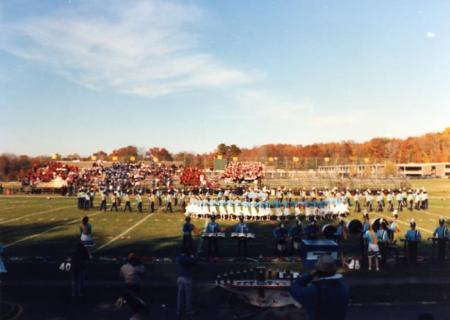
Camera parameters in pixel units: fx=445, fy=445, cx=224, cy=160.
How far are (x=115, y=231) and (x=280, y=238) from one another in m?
9.90

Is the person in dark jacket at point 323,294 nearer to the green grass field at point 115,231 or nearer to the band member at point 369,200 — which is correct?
the green grass field at point 115,231

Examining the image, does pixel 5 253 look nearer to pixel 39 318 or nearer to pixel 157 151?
pixel 39 318

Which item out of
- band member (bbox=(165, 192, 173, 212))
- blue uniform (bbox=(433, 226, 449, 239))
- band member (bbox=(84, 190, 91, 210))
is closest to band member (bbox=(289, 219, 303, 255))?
blue uniform (bbox=(433, 226, 449, 239))

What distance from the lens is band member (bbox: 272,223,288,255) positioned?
16.6 m

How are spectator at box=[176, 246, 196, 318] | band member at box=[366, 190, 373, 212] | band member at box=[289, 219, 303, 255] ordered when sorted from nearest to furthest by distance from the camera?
spectator at box=[176, 246, 196, 318] → band member at box=[289, 219, 303, 255] → band member at box=[366, 190, 373, 212]

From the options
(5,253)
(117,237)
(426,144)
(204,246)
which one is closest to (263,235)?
(204,246)

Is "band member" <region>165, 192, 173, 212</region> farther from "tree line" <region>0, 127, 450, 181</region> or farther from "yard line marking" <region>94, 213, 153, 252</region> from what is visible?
"tree line" <region>0, 127, 450, 181</region>

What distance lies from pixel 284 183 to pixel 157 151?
10134 centimetres

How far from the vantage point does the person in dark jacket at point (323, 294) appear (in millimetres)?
5000

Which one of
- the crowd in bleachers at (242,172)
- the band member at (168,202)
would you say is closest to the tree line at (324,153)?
the crowd in bleachers at (242,172)

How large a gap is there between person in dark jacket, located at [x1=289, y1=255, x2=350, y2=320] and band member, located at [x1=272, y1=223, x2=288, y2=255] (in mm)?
11505

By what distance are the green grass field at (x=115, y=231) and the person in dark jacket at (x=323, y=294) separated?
40.7ft

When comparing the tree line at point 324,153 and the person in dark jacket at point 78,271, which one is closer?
the person in dark jacket at point 78,271

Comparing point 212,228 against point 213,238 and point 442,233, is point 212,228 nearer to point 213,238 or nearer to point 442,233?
point 213,238
